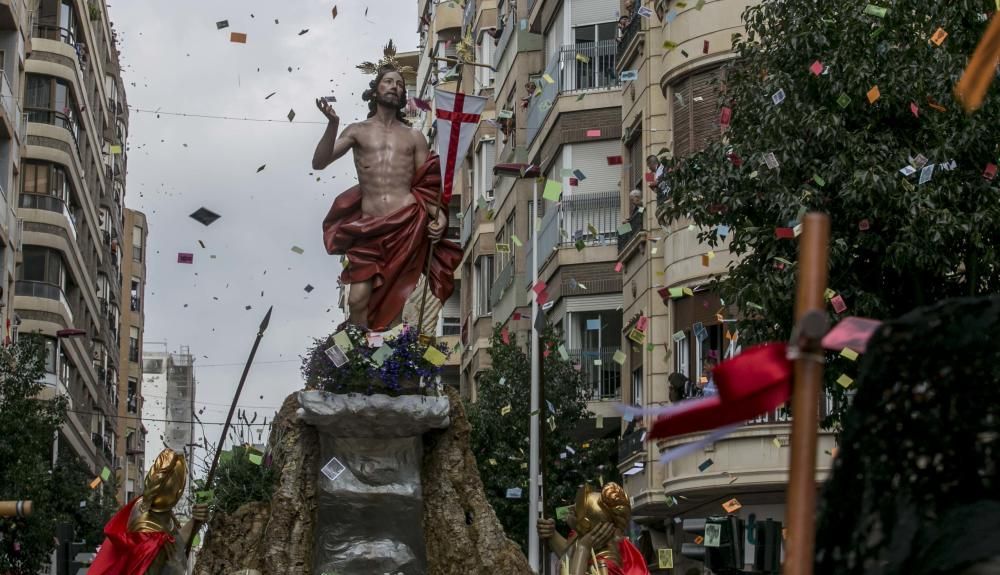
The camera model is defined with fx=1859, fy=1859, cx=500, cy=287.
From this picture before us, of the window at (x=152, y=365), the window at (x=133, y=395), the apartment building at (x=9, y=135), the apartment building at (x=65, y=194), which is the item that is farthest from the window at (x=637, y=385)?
the window at (x=152, y=365)

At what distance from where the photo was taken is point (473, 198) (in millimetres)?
54844

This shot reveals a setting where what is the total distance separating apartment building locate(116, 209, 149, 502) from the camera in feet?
308

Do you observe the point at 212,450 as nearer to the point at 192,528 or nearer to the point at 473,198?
the point at 192,528

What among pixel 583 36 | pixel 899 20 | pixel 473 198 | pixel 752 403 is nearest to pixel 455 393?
pixel 899 20

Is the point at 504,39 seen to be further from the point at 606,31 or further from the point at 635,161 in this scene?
the point at 635,161

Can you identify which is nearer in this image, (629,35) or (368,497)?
(368,497)

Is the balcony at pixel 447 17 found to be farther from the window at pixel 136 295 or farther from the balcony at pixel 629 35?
the window at pixel 136 295

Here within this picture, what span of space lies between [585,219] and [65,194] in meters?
24.8

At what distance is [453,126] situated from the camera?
1811 centimetres

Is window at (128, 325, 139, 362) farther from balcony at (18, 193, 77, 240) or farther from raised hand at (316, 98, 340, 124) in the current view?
raised hand at (316, 98, 340, 124)

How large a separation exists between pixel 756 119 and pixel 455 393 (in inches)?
160

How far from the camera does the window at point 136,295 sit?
101125 mm

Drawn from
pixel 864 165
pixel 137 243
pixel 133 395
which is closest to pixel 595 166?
pixel 864 165

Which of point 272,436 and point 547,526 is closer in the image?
point 547,526
